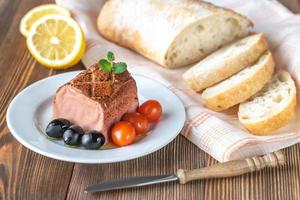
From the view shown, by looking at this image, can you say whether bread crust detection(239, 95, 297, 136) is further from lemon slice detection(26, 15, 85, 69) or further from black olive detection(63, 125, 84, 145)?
lemon slice detection(26, 15, 85, 69)

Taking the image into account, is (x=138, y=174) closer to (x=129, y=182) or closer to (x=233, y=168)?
(x=129, y=182)

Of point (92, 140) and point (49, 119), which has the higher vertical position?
point (92, 140)

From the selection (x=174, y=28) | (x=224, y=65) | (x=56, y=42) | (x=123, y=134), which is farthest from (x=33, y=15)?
(x=123, y=134)

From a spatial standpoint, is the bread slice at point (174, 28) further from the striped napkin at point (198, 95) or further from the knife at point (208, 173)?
the knife at point (208, 173)

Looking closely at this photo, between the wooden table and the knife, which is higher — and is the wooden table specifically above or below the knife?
below

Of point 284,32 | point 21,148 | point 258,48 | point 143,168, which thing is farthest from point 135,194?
point 284,32

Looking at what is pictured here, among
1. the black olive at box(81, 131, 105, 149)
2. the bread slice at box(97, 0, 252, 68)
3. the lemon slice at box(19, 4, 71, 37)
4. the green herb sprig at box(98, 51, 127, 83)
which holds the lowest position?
the lemon slice at box(19, 4, 71, 37)

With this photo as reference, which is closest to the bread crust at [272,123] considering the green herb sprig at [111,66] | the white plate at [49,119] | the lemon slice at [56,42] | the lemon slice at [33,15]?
the white plate at [49,119]

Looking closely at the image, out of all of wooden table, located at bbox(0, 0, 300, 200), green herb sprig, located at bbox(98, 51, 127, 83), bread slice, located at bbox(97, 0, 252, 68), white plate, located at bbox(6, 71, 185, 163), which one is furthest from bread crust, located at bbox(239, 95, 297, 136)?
bread slice, located at bbox(97, 0, 252, 68)
